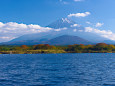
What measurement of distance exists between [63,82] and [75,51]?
16964 cm

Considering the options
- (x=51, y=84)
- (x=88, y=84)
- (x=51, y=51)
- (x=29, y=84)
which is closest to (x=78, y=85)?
(x=88, y=84)

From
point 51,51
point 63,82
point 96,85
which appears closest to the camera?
point 96,85

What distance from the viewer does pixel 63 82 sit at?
101 feet

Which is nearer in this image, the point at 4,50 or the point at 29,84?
the point at 29,84

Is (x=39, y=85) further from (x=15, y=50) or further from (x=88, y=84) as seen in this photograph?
(x=15, y=50)

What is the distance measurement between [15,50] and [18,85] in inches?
6888

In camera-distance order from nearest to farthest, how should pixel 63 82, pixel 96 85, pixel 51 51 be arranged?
pixel 96 85 < pixel 63 82 < pixel 51 51

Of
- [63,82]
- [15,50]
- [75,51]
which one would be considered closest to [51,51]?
[75,51]

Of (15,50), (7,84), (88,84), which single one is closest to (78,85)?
(88,84)

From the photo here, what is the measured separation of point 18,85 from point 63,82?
7.31 meters

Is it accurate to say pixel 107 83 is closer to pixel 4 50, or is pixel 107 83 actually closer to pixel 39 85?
pixel 39 85

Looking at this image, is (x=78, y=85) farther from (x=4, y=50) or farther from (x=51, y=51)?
(x=4, y=50)

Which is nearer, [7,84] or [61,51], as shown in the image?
[7,84]

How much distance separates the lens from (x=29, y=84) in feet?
97.6
